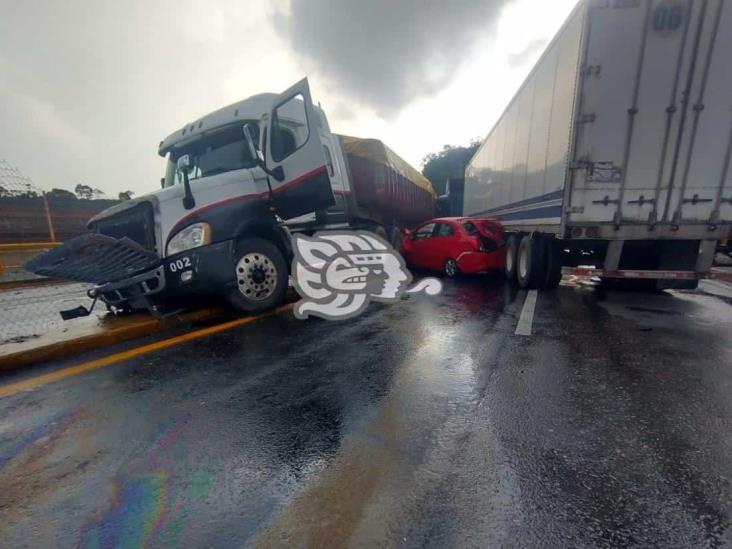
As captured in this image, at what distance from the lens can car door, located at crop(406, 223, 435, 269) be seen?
8859 mm

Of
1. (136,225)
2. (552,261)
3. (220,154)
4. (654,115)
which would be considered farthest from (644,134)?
(136,225)

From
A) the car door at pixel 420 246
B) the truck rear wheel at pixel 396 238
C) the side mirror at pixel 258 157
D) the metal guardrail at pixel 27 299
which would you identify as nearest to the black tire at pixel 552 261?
the car door at pixel 420 246

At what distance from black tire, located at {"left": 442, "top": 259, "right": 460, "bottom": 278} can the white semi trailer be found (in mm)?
2597

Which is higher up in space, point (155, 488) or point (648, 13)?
point (648, 13)

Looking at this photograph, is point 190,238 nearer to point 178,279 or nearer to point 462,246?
point 178,279

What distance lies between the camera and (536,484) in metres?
1.79

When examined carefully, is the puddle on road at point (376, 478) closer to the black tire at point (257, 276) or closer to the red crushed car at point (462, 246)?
the black tire at point (257, 276)

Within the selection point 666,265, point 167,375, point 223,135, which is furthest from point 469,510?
point 666,265

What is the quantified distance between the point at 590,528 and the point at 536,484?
28cm

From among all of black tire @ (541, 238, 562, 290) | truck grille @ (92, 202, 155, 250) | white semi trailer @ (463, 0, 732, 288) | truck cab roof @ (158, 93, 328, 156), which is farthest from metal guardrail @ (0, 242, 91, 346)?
black tire @ (541, 238, 562, 290)

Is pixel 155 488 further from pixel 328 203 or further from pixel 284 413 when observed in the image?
pixel 328 203

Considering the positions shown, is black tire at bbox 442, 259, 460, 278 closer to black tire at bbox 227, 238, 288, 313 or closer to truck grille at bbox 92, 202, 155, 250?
black tire at bbox 227, 238, 288, 313

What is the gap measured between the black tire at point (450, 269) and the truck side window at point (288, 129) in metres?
4.26

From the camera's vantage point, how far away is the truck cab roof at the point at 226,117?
205 inches
